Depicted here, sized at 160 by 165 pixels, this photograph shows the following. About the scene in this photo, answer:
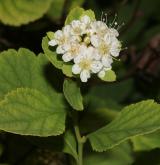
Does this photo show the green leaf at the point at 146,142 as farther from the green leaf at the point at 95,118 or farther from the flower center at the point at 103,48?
the flower center at the point at 103,48

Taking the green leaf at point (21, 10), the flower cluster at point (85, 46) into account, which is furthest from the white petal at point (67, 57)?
the green leaf at point (21, 10)

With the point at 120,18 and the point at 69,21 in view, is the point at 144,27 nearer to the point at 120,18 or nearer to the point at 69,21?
the point at 120,18

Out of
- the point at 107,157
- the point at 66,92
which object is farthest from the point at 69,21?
the point at 107,157

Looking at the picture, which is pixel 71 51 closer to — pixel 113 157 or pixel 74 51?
pixel 74 51

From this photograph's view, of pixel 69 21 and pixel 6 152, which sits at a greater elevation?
pixel 69 21

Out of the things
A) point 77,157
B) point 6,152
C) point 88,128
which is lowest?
point 6,152

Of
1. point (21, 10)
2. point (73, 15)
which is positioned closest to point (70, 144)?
point (73, 15)

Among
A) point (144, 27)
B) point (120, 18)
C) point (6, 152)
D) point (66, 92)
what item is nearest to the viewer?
point (66, 92)

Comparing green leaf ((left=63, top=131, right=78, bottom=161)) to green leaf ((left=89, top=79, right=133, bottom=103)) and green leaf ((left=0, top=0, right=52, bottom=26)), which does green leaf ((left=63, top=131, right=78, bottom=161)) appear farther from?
green leaf ((left=89, top=79, right=133, bottom=103))

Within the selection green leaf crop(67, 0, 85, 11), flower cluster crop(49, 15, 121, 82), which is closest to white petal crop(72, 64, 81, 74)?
flower cluster crop(49, 15, 121, 82)
